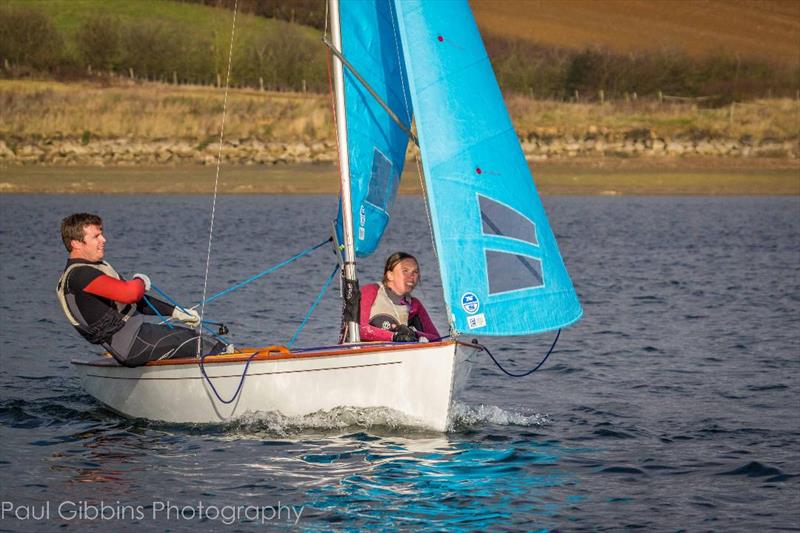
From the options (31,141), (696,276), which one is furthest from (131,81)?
(696,276)

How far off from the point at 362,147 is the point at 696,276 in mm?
13629

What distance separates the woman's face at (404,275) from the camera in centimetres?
1098

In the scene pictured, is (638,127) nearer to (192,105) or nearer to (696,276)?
(192,105)

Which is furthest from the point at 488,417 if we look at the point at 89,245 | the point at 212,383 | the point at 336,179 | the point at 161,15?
the point at 161,15

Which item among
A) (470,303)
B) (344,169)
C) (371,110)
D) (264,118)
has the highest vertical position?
(264,118)

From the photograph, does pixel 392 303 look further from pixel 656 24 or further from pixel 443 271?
pixel 656 24

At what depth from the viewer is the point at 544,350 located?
52.8 feet

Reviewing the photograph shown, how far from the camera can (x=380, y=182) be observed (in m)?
11.8

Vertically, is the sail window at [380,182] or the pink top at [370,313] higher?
the sail window at [380,182]

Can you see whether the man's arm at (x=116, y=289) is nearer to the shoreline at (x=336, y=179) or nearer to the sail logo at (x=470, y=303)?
the sail logo at (x=470, y=303)

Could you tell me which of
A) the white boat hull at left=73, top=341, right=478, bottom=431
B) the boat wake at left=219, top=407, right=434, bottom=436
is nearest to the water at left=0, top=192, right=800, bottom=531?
the boat wake at left=219, top=407, right=434, bottom=436

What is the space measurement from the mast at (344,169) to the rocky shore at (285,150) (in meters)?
31.2

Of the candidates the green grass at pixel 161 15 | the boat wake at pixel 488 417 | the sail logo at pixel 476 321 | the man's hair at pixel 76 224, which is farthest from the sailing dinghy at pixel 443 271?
the green grass at pixel 161 15

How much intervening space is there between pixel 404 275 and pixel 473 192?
111 centimetres
